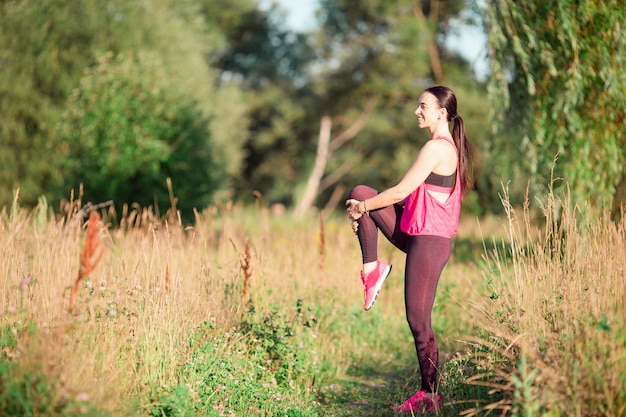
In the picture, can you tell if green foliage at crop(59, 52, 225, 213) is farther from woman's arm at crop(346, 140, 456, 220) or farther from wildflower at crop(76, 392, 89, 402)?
wildflower at crop(76, 392, 89, 402)

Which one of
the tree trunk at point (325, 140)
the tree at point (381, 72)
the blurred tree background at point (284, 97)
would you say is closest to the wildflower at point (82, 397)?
the blurred tree background at point (284, 97)

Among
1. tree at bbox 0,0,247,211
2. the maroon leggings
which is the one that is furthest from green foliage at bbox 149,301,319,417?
tree at bbox 0,0,247,211

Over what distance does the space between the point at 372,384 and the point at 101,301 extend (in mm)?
2379

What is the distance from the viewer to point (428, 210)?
390cm

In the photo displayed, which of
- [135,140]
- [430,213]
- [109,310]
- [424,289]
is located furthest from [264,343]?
[135,140]

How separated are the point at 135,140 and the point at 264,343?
7175 millimetres

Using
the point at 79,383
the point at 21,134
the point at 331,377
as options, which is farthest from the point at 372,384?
the point at 21,134

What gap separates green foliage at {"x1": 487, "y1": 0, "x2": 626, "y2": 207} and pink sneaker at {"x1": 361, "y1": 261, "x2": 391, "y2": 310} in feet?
13.3

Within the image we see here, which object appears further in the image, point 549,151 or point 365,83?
point 365,83

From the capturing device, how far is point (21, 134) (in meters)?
16.7

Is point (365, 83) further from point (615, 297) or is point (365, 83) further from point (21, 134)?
point (615, 297)

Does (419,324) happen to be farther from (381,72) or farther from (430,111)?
(381,72)

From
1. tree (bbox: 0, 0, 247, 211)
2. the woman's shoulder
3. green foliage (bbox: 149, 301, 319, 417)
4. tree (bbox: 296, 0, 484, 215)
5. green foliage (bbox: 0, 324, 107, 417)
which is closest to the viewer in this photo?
green foliage (bbox: 0, 324, 107, 417)

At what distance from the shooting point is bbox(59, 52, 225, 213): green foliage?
11008mm
